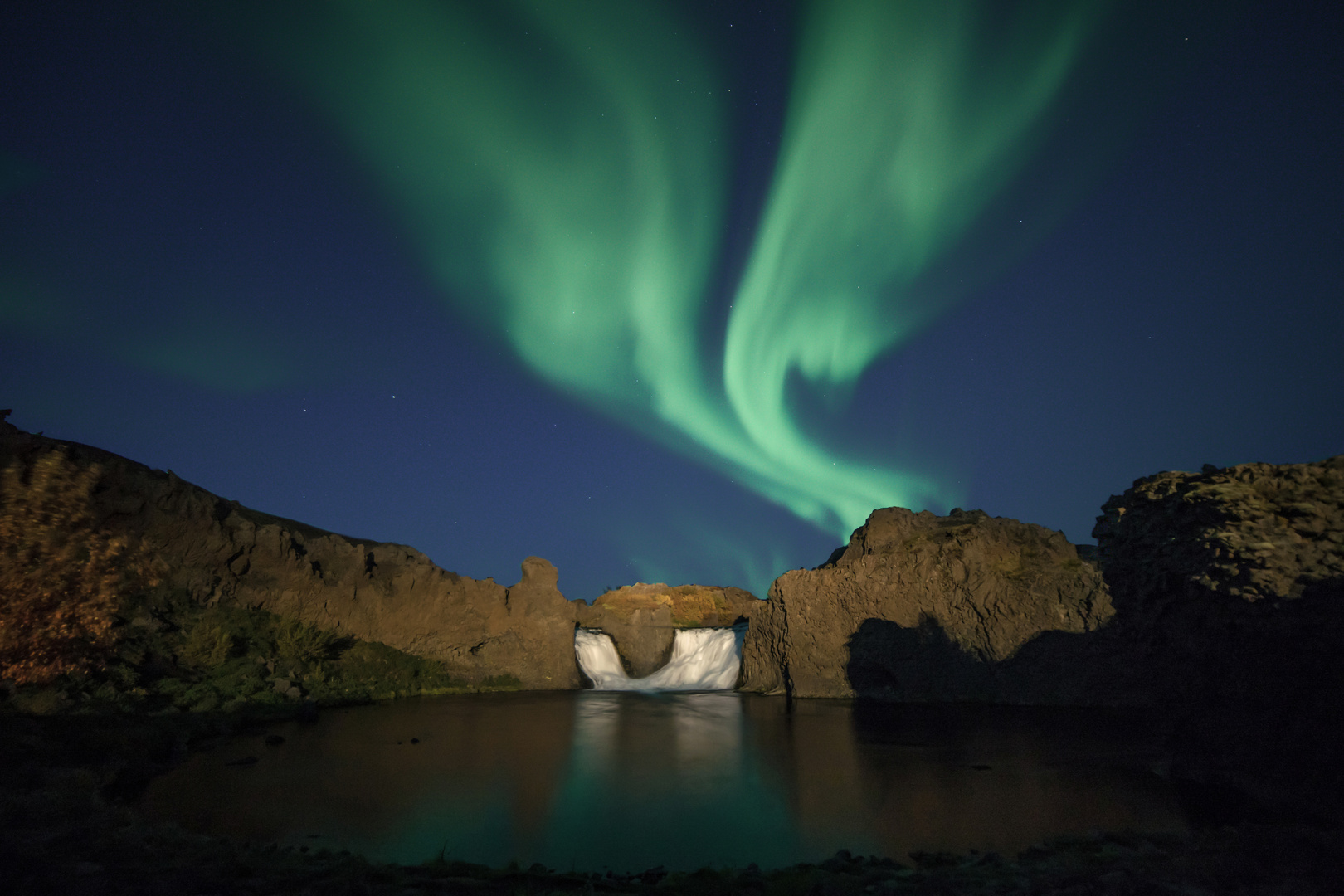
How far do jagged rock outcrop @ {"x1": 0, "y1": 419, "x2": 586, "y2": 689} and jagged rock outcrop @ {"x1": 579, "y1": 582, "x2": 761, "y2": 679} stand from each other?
372 inches

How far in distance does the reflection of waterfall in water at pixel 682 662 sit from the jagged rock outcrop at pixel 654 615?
3.76 ft

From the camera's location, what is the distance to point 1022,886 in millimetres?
6570

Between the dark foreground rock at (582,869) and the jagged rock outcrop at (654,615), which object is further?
the jagged rock outcrop at (654,615)

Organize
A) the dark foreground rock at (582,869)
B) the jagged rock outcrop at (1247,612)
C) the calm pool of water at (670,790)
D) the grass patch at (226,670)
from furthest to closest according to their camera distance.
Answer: the grass patch at (226,670) → the calm pool of water at (670,790) → the jagged rock outcrop at (1247,612) → the dark foreground rock at (582,869)

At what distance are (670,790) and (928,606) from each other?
25.4 m

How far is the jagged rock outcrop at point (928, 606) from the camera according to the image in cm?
3297

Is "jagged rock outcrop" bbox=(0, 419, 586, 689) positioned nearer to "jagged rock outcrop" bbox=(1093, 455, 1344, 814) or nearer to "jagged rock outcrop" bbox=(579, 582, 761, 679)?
"jagged rock outcrop" bbox=(579, 582, 761, 679)

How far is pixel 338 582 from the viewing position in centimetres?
3781

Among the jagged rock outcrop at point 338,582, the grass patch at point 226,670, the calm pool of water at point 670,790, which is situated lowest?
the calm pool of water at point 670,790

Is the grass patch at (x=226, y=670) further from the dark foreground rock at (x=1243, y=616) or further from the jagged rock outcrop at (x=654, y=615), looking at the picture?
the dark foreground rock at (x=1243, y=616)

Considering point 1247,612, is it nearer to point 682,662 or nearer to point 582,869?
point 582,869

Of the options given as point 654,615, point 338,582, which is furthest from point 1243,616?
point 654,615

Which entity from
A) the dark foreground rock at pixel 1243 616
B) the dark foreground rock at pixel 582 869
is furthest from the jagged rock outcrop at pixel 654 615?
the dark foreground rock at pixel 582 869

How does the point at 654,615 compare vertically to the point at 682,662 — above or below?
above
